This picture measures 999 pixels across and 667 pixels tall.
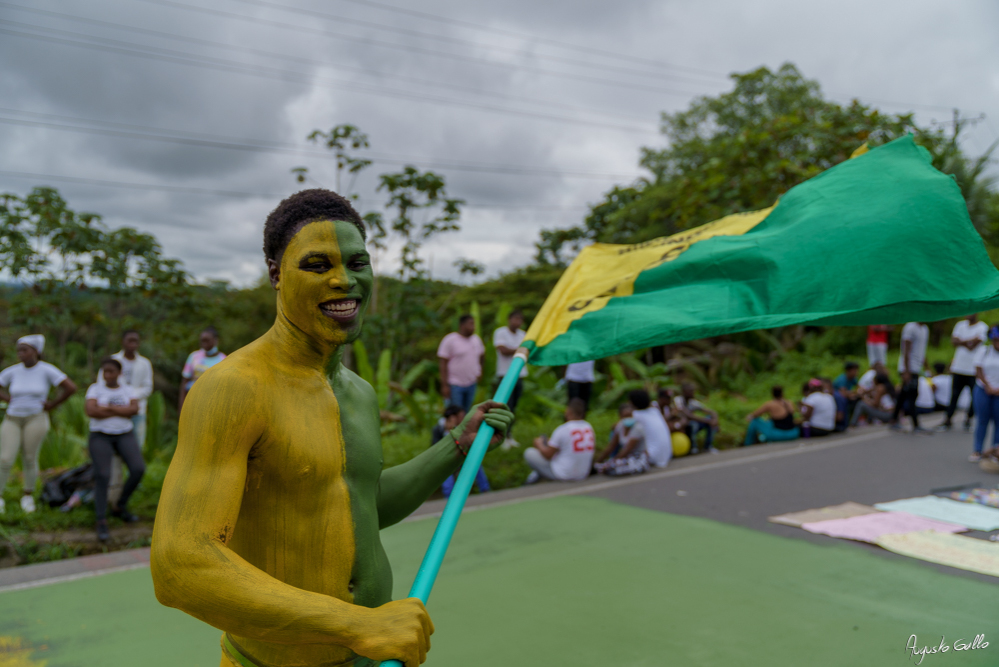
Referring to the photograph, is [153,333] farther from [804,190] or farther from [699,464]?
[804,190]

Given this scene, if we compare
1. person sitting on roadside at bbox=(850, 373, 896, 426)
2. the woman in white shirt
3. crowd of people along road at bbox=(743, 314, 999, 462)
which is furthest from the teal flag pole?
person sitting on roadside at bbox=(850, 373, 896, 426)

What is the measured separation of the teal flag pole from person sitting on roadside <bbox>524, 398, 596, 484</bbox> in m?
5.05

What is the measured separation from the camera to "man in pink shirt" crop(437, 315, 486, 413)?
306 inches

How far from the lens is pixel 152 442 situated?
7.33 metres

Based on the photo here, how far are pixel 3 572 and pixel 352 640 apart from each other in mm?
4524

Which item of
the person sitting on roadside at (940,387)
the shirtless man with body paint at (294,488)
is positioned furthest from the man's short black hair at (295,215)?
the person sitting on roadside at (940,387)

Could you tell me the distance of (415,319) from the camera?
10.6 metres

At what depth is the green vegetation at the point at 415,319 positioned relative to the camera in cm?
807

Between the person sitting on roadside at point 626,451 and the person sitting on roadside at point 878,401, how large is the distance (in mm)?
5074

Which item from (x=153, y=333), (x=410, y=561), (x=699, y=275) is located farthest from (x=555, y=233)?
(x=699, y=275)

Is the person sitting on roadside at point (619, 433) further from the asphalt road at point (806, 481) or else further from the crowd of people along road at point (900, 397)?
the crowd of people along road at point (900, 397)

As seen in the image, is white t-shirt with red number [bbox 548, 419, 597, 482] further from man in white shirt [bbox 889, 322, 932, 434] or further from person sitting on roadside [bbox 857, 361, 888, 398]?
person sitting on roadside [bbox 857, 361, 888, 398]

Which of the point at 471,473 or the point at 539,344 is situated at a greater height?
the point at 539,344

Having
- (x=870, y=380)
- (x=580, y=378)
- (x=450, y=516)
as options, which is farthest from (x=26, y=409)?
(x=870, y=380)
